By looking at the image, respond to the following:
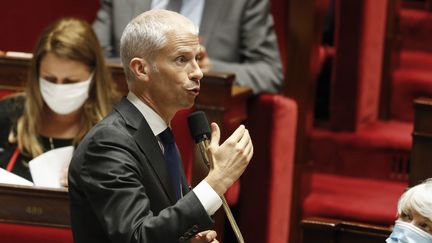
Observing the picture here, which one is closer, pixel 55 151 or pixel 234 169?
pixel 234 169

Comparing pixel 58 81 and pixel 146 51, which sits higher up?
pixel 146 51

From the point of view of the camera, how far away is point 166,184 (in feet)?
2.76

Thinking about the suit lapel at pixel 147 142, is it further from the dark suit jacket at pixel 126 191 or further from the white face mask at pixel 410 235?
the white face mask at pixel 410 235

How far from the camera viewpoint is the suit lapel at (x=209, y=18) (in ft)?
5.18

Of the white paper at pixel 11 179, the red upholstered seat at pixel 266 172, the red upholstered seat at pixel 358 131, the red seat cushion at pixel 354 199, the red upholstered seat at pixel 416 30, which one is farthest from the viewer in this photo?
the red upholstered seat at pixel 416 30

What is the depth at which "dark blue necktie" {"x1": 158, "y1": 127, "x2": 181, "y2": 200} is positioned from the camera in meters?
0.86

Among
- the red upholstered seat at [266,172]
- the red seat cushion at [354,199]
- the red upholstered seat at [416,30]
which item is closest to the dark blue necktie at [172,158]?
the red upholstered seat at [266,172]

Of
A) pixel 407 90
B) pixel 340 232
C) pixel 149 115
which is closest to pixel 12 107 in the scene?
pixel 340 232

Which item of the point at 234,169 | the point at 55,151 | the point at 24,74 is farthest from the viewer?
the point at 24,74

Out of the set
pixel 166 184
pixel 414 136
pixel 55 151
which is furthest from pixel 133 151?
pixel 414 136

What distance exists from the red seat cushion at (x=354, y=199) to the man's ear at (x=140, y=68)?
90cm

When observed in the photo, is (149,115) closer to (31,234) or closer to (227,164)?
(227,164)

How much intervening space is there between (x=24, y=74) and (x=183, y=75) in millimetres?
706

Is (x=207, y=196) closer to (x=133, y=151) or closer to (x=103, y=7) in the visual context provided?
(x=133, y=151)
